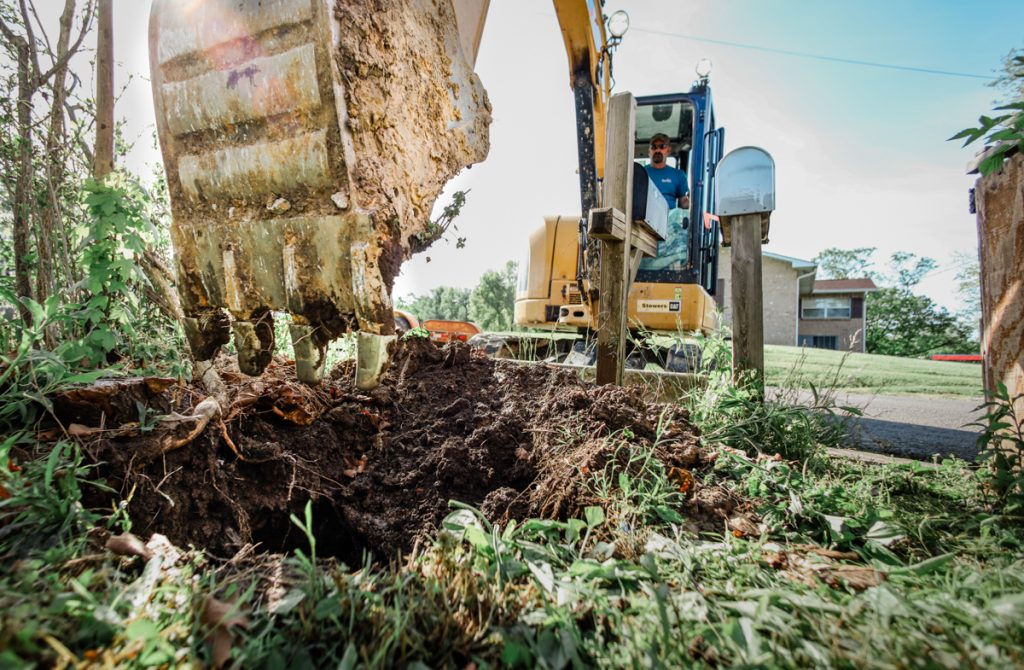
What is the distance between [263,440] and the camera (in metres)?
1.67

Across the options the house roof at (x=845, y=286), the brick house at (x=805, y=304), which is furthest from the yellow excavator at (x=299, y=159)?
the house roof at (x=845, y=286)

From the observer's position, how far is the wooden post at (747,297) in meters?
2.89

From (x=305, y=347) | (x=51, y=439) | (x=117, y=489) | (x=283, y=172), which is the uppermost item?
(x=283, y=172)

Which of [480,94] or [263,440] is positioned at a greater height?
[480,94]

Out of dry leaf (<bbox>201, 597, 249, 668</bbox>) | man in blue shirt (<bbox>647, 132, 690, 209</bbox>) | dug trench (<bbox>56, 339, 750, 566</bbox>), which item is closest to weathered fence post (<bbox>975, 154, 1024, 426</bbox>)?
dug trench (<bbox>56, 339, 750, 566</bbox>)

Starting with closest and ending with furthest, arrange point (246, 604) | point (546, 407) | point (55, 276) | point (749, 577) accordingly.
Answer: point (246, 604) < point (749, 577) < point (546, 407) < point (55, 276)

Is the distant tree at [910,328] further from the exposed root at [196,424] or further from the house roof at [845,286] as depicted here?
the exposed root at [196,424]

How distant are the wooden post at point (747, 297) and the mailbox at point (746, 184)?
0.07 meters

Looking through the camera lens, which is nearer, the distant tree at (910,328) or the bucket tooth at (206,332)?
the bucket tooth at (206,332)

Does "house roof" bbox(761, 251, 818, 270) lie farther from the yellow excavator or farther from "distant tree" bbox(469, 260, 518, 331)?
the yellow excavator

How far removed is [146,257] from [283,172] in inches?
79.3

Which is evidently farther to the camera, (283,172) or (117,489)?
(283,172)

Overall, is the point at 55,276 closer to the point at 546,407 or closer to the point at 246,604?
the point at 246,604

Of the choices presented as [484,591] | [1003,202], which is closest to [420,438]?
[484,591]
